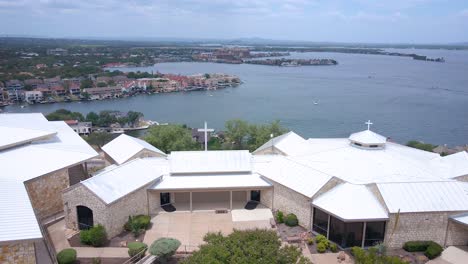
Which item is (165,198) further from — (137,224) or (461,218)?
(461,218)

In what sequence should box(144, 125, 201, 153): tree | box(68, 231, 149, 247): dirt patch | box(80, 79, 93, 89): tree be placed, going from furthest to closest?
box(80, 79, 93, 89): tree < box(144, 125, 201, 153): tree < box(68, 231, 149, 247): dirt patch

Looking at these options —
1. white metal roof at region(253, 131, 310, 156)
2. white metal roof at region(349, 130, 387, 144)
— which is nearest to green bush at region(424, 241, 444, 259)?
white metal roof at region(349, 130, 387, 144)

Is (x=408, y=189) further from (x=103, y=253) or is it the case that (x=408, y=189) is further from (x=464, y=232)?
(x=103, y=253)

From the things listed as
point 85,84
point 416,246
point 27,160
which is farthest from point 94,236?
point 85,84

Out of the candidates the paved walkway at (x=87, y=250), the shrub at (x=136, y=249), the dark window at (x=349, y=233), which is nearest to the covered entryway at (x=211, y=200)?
the shrub at (x=136, y=249)

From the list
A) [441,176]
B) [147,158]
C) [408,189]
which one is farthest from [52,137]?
[441,176]

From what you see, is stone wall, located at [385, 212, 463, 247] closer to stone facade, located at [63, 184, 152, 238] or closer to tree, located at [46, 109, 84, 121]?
stone facade, located at [63, 184, 152, 238]
